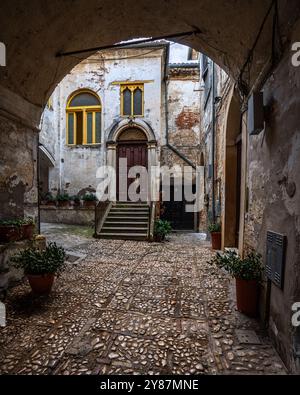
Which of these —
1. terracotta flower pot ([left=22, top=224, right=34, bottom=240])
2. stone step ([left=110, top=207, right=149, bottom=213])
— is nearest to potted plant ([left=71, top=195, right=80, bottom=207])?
stone step ([left=110, top=207, right=149, bottom=213])

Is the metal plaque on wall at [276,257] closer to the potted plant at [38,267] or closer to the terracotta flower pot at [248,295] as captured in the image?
the terracotta flower pot at [248,295]

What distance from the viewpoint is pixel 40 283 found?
10.3 feet

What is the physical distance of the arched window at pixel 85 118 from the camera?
10.4 meters

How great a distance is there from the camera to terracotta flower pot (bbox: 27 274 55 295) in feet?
10.2

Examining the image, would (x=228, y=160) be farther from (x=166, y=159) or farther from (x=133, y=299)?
(x=166, y=159)

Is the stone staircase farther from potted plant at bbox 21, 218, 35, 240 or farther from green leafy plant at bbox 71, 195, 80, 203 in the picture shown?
potted plant at bbox 21, 218, 35, 240

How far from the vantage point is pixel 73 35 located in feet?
11.0

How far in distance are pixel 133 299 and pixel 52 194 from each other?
853cm

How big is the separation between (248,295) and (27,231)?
11.2 ft

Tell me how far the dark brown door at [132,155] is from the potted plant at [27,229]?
22.0 feet

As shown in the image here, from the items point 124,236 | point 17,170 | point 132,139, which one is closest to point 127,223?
point 124,236

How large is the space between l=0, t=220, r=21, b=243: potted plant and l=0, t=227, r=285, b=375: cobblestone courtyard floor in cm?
77

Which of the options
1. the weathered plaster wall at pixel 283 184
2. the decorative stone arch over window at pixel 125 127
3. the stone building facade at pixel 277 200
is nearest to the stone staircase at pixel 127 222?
the decorative stone arch over window at pixel 125 127

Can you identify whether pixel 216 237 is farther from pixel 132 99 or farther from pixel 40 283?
pixel 132 99
